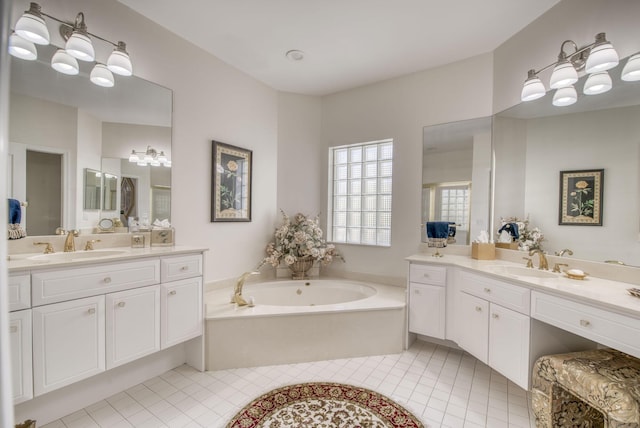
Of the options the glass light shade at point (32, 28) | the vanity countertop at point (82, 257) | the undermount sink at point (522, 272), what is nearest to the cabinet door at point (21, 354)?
the vanity countertop at point (82, 257)

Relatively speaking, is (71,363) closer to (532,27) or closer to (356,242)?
(356,242)

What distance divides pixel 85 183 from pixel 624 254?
348cm

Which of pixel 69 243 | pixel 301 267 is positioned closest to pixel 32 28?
pixel 69 243

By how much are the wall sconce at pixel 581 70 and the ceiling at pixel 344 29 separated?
0.48 metres

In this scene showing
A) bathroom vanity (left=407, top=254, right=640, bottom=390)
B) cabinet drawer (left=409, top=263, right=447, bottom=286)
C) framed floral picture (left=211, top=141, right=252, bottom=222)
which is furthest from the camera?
framed floral picture (left=211, top=141, right=252, bottom=222)

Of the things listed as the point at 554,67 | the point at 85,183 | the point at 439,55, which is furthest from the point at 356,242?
the point at 85,183

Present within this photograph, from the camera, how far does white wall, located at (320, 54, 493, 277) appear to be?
270 cm

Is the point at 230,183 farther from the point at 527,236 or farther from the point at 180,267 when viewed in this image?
the point at 527,236

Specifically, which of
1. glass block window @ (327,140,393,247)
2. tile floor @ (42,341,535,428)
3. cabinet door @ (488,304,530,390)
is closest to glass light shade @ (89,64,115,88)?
tile floor @ (42,341,535,428)

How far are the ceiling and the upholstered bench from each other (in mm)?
2323

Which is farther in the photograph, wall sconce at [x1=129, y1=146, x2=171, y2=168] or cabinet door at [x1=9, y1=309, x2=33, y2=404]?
wall sconce at [x1=129, y1=146, x2=171, y2=168]

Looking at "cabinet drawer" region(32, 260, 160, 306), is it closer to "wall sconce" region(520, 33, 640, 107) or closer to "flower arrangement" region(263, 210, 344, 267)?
"flower arrangement" region(263, 210, 344, 267)

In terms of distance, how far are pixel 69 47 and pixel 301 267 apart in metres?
2.62

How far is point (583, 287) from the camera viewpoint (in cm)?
153
